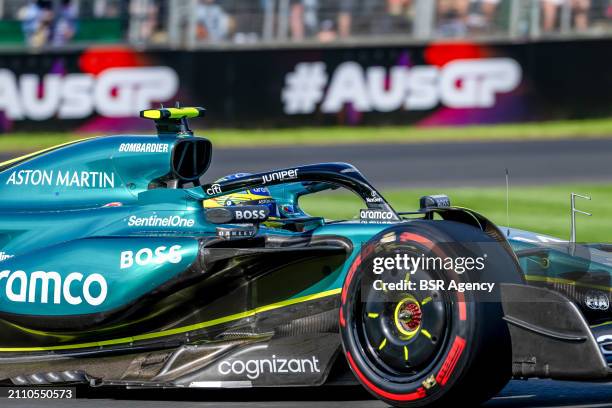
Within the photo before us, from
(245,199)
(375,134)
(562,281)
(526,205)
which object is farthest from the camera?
(375,134)

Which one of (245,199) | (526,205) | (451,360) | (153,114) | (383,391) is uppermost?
(153,114)

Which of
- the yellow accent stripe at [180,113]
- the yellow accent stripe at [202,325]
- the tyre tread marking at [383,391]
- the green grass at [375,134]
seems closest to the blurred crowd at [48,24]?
the green grass at [375,134]

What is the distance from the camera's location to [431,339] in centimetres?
504

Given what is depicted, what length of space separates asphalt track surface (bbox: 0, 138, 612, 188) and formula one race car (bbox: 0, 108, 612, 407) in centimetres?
943

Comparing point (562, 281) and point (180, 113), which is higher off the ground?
point (180, 113)

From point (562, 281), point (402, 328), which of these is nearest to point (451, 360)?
point (402, 328)

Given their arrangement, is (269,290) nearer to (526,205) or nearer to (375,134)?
(526,205)

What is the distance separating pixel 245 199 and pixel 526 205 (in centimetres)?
727

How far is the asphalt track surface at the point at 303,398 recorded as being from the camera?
559cm

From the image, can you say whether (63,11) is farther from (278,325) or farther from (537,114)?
(278,325)

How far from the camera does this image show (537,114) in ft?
67.6

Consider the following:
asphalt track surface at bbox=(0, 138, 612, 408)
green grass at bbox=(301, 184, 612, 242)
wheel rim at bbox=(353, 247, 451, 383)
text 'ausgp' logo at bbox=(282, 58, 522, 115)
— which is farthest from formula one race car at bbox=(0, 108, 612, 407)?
text 'ausgp' logo at bbox=(282, 58, 522, 115)

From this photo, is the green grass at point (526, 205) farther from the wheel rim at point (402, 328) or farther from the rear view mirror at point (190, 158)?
the wheel rim at point (402, 328)

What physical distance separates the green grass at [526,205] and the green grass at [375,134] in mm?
5005
